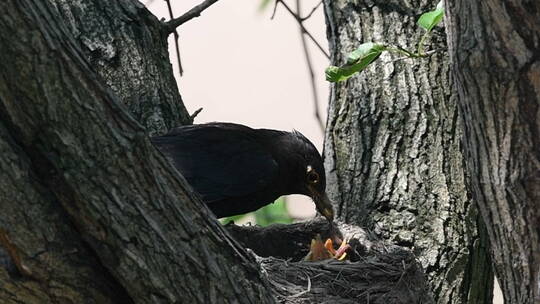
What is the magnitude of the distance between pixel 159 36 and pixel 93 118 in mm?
2668

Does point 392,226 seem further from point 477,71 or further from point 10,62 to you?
point 10,62

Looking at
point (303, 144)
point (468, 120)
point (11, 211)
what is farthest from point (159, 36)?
point (11, 211)

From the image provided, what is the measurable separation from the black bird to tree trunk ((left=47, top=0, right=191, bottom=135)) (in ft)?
0.63

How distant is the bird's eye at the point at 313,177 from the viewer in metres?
5.41

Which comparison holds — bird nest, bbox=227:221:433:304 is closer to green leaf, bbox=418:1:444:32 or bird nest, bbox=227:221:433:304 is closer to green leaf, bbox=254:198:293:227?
green leaf, bbox=418:1:444:32

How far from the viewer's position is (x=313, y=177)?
5.45 m

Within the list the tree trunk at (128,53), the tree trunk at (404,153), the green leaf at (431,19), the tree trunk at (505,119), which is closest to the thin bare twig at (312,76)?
the tree trunk at (404,153)

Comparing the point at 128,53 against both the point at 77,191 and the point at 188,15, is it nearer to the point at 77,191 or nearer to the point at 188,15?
the point at 188,15

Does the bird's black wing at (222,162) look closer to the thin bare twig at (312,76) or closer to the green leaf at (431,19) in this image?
the thin bare twig at (312,76)

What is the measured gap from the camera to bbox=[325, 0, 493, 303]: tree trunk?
474 centimetres

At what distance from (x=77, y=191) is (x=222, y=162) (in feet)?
9.69

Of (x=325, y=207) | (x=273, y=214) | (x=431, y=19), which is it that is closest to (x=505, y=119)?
(x=431, y=19)

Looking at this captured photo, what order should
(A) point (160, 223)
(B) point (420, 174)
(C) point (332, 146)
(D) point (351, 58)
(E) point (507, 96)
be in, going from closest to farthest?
1. (A) point (160, 223)
2. (E) point (507, 96)
3. (D) point (351, 58)
4. (B) point (420, 174)
5. (C) point (332, 146)

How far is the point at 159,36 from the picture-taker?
5.26m
